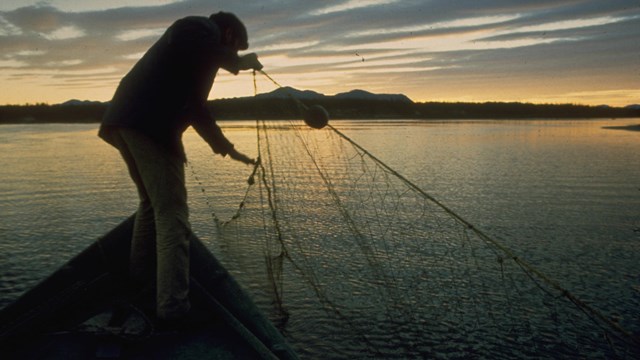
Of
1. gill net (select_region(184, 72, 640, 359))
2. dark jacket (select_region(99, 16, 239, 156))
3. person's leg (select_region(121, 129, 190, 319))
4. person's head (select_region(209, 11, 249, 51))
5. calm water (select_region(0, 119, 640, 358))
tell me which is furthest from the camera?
calm water (select_region(0, 119, 640, 358))

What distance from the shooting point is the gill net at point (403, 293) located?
254 inches

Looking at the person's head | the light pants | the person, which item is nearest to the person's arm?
the person

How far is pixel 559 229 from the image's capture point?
40.2 ft

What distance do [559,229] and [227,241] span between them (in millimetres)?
7825

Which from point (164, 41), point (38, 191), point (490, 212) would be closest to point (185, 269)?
point (164, 41)

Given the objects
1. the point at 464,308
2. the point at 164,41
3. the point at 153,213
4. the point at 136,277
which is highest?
the point at 164,41

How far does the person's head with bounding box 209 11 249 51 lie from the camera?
4.12 metres

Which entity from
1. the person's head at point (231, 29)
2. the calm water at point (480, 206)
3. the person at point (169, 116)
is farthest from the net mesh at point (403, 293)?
the person at point (169, 116)

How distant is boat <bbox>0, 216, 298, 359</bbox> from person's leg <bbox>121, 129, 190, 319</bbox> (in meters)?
0.22

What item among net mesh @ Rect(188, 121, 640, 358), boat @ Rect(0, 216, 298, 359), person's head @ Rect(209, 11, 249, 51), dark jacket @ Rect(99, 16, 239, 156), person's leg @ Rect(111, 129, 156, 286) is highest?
person's head @ Rect(209, 11, 249, 51)

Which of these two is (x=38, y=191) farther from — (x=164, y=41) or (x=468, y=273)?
(x=164, y=41)

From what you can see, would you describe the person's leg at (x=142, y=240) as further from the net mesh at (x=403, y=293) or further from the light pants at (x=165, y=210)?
the net mesh at (x=403, y=293)

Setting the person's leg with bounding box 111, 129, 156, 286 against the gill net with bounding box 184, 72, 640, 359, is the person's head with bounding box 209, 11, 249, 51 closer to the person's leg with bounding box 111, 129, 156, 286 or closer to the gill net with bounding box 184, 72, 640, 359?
the person's leg with bounding box 111, 129, 156, 286

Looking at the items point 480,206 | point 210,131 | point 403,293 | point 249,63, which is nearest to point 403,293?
point 403,293
